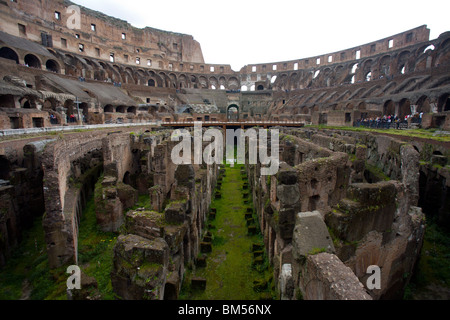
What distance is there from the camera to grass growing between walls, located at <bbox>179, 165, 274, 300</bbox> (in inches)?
265

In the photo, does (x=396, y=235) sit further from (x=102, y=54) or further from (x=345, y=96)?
(x=102, y=54)

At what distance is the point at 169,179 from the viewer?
39.3 feet

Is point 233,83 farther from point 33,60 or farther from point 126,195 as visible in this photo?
point 126,195

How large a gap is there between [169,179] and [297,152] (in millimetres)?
6496

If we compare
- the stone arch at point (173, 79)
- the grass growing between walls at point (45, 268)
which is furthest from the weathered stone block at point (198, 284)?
the stone arch at point (173, 79)

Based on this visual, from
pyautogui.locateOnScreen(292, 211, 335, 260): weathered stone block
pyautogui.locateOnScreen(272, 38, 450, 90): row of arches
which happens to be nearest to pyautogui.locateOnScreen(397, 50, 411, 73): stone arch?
pyautogui.locateOnScreen(272, 38, 450, 90): row of arches

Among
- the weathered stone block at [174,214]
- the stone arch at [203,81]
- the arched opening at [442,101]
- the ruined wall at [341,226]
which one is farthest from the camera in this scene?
the stone arch at [203,81]

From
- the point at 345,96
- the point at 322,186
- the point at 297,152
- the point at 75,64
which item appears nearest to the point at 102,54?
the point at 75,64

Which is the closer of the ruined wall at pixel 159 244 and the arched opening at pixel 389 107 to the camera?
the ruined wall at pixel 159 244

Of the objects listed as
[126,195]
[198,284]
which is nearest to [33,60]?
[126,195]

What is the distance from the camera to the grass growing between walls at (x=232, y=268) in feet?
22.1

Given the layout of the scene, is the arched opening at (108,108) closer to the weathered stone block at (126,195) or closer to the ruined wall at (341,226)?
the weathered stone block at (126,195)

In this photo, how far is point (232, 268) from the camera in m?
7.84
